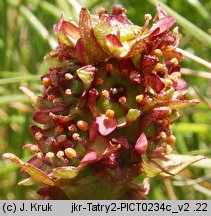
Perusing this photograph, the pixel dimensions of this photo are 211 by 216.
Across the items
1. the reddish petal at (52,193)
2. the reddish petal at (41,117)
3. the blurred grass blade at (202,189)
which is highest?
the reddish petal at (41,117)

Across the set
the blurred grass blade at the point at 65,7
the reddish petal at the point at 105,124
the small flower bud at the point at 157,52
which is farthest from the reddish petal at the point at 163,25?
the blurred grass blade at the point at 65,7

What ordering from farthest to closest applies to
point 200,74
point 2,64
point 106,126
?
1. point 2,64
2. point 200,74
3. point 106,126

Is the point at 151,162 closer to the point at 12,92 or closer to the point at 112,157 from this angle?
the point at 112,157

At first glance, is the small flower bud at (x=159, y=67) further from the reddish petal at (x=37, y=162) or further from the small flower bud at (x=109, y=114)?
the reddish petal at (x=37, y=162)

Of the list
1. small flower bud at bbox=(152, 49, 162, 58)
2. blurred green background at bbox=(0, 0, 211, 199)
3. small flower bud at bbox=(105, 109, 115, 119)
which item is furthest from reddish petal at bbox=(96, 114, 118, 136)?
blurred green background at bbox=(0, 0, 211, 199)

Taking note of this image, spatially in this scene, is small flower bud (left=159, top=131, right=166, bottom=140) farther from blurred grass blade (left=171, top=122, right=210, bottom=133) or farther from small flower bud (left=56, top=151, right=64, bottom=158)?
blurred grass blade (left=171, top=122, right=210, bottom=133)

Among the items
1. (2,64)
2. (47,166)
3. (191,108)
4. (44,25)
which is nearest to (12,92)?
(2,64)
